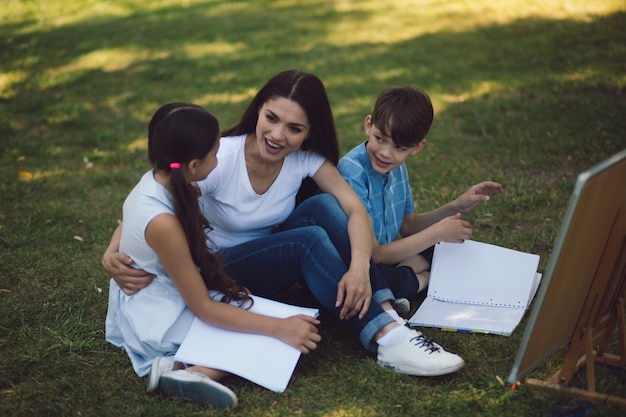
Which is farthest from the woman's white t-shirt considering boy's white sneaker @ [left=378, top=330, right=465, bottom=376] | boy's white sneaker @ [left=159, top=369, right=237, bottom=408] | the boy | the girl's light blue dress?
boy's white sneaker @ [left=378, top=330, right=465, bottom=376]

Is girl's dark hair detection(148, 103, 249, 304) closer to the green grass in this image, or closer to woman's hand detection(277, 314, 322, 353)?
woman's hand detection(277, 314, 322, 353)

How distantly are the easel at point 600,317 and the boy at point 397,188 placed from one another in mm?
783

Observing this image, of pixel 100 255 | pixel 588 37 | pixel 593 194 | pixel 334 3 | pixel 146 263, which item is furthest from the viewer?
pixel 334 3

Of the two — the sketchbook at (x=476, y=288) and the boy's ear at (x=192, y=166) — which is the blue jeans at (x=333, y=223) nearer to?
the sketchbook at (x=476, y=288)

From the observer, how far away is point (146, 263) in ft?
9.14

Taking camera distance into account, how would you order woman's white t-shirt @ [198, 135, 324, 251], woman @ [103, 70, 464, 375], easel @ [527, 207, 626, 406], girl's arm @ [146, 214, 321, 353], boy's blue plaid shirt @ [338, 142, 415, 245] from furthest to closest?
boy's blue plaid shirt @ [338, 142, 415, 245], woman's white t-shirt @ [198, 135, 324, 251], woman @ [103, 70, 464, 375], girl's arm @ [146, 214, 321, 353], easel @ [527, 207, 626, 406]

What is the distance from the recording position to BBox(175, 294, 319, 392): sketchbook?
8.78 feet

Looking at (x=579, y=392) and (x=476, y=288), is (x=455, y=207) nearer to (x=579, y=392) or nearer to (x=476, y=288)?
(x=476, y=288)

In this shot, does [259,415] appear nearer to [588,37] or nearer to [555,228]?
[555,228]

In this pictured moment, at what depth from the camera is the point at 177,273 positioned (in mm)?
2621

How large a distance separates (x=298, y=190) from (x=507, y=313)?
122cm

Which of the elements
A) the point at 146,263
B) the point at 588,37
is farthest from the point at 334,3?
the point at 146,263

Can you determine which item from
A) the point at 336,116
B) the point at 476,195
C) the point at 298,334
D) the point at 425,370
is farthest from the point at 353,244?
the point at 336,116

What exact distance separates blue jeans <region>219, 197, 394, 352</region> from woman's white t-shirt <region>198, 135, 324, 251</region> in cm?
13
